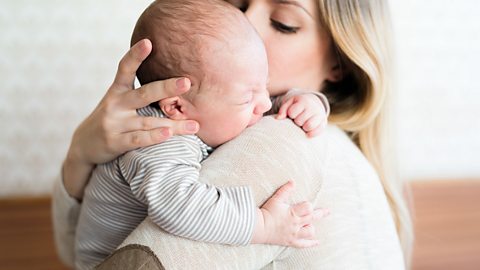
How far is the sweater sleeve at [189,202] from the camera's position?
0.99 metres

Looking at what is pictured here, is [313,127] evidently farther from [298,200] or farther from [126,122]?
[126,122]

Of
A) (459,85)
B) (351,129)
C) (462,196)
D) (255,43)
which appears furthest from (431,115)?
(255,43)

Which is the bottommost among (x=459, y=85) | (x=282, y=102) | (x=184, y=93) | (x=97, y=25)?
(x=459, y=85)

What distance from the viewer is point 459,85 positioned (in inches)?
105

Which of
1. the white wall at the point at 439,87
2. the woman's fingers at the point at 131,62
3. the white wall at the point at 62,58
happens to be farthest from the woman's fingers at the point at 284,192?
the white wall at the point at 439,87

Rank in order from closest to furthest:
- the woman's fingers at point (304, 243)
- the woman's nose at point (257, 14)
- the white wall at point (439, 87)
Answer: the woman's fingers at point (304, 243) → the woman's nose at point (257, 14) → the white wall at point (439, 87)

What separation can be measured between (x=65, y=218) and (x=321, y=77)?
68 centimetres

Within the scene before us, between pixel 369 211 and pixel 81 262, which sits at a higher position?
pixel 369 211

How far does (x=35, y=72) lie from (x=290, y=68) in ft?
3.72

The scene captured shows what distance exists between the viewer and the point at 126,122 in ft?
3.75

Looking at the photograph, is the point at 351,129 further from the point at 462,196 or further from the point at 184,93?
the point at 462,196

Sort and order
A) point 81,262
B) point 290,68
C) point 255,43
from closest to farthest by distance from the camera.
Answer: point 255,43 → point 81,262 → point 290,68

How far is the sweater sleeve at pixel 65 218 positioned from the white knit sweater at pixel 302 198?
454mm

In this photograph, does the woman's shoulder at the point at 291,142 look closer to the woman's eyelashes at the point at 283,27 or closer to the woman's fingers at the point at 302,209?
the woman's fingers at the point at 302,209
